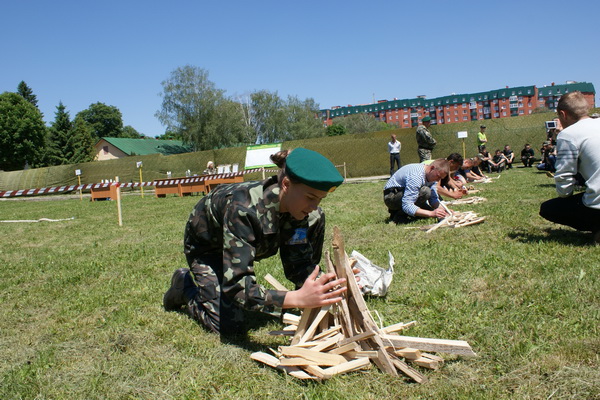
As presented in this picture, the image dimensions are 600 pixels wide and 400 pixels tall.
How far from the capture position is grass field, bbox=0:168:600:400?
2.50 metres

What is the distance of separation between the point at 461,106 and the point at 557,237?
15421cm

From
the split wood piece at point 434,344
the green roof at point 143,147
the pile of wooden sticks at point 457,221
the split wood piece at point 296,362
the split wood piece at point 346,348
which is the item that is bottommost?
the split wood piece at point 296,362

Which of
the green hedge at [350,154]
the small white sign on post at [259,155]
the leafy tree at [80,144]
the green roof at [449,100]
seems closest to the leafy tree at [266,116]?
the leafy tree at [80,144]

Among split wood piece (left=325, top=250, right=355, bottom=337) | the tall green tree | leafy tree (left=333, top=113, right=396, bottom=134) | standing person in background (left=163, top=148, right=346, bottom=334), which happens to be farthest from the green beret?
leafy tree (left=333, top=113, right=396, bottom=134)

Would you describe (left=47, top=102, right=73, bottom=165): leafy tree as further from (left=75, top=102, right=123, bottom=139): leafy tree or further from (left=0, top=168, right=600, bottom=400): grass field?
(left=0, top=168, right=600, bottom=400): grass field

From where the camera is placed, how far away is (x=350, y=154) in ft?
92.7

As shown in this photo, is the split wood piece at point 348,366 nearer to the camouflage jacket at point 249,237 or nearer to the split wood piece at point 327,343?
the split wood piece at point 327,343

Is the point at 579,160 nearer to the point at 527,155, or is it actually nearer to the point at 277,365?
the point at 277,365

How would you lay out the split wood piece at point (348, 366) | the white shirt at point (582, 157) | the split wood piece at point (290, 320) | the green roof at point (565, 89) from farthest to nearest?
the green roof at point (565, 89) → the white shirt at point (582, 157) → the split wood piece at point (290, 320) → the split wood piece at point (348, 366)

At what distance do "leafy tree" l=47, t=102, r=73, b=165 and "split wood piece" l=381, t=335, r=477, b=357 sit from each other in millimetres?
61300

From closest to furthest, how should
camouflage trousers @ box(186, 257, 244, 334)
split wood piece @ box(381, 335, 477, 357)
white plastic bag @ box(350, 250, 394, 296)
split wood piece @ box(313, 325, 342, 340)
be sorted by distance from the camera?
split wood piece @ box(381, 335, 477, 357), split wood piece @ box(313, 325, 342, 340), camouflage trousers @ box(186, 257, 244, 334), white plastic bag @ box(350, 250, 394, 296)

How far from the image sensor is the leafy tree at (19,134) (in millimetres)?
52125

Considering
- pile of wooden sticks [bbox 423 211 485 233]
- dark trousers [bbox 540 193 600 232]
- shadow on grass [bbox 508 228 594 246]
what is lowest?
shadow on grass [bbox 508 228 594 246]

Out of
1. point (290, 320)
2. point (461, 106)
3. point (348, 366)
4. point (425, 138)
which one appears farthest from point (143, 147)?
point (461, 106)
